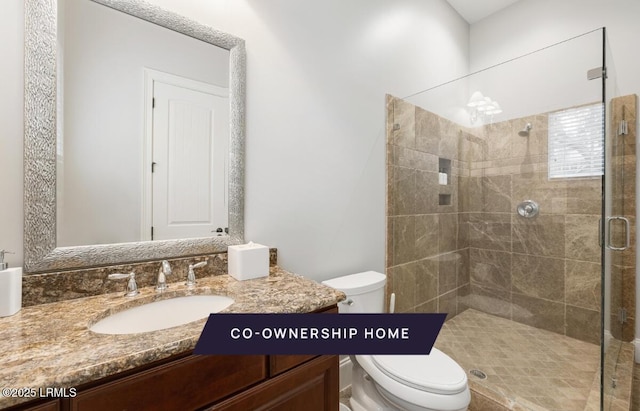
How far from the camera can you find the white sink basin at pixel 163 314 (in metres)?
0.89

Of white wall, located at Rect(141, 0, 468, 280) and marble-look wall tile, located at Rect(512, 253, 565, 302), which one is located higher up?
white wall, located at Rect(141, 0, 468, 280)

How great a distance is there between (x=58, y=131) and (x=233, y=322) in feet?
2.93

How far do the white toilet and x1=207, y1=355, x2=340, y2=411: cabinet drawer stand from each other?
0.35m

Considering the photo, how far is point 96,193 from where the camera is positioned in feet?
3.41

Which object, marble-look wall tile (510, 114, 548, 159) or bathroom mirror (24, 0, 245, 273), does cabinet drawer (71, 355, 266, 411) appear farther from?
marble-look wall tile (510, 114, 548, 159)

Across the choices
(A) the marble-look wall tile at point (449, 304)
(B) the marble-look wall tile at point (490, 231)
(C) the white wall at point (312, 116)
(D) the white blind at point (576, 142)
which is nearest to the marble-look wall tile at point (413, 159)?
(C) the white wall at point (312, 116)

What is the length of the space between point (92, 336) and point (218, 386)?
1.10 feet

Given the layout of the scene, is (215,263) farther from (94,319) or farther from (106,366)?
(106,366)

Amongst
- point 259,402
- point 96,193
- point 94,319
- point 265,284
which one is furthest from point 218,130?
point 259,402

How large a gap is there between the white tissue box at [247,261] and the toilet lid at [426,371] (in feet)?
2.24

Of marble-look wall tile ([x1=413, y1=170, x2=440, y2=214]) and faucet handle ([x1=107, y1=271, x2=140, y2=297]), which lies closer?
faucet handle ([x1=107, y1=271, x2=140, y2=297])

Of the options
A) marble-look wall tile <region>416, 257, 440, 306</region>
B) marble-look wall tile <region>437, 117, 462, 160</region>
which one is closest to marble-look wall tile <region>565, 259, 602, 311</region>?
marble-look wall tile <region>416, 257, 440, 306</region>

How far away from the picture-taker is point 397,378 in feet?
3.95

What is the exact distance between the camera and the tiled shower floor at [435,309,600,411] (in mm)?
1489
